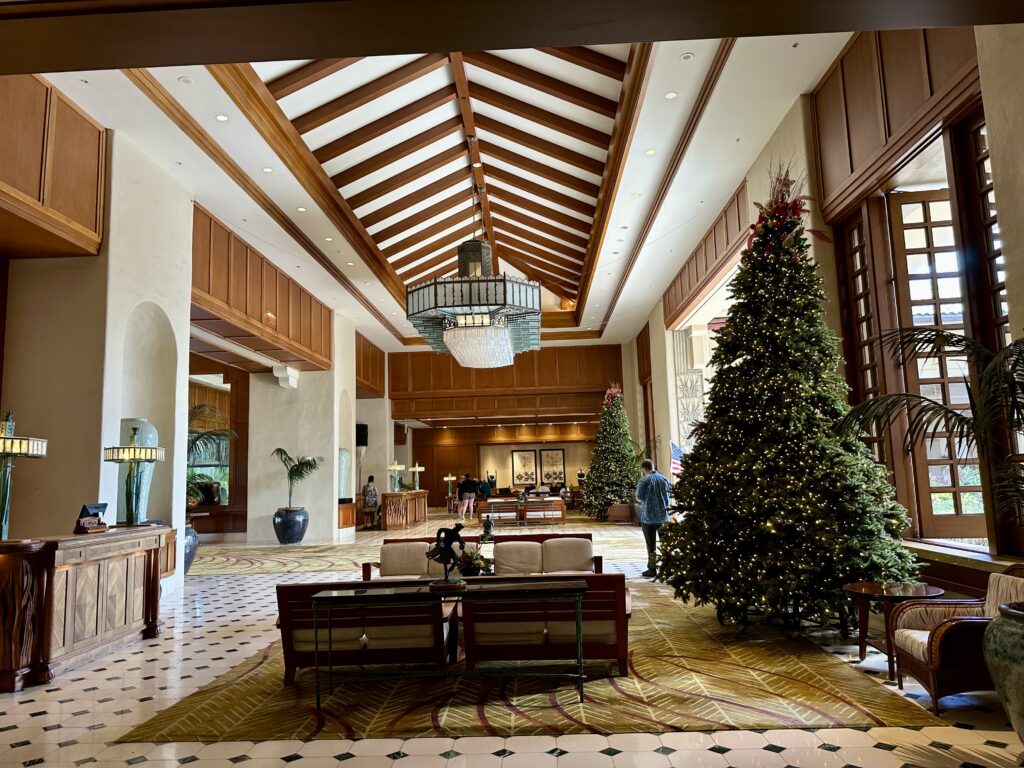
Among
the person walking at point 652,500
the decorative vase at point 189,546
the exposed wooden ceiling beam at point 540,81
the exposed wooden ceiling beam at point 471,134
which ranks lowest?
the decorative vase at point 189,546

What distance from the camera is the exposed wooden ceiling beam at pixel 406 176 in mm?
10672

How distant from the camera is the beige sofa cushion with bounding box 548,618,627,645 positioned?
4.52 m

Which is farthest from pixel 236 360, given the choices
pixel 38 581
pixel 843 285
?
pixel 843 285

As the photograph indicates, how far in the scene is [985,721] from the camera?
364 cm

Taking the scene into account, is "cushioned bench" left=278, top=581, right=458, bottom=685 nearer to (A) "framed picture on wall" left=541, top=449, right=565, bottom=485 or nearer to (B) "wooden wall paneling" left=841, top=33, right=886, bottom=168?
(B) "wooden wall paneling" left=841, top=33, right=886, bottom=168

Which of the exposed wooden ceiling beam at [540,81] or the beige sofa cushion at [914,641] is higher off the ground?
the exposed wooden ceiling beam at [540,81]

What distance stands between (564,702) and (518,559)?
1.88 m

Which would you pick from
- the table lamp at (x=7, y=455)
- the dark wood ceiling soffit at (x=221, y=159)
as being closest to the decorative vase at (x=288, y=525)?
the dark wood ceiling soffit at (x=221, y=159)

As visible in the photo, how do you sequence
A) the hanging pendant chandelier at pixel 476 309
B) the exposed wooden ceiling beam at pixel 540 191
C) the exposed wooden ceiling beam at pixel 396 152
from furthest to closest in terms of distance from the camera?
the exposed wooden ceiling beam at pixel 540 191, the exposed wooden ceiling beam at pixel 396 152, the hanging pendant chandelier at pixel 476 309

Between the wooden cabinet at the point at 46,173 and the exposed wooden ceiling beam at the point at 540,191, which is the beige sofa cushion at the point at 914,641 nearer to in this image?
the wooden cabinet at the point at 46,173

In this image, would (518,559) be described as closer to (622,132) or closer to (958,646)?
(958,646)

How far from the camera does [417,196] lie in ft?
38.2

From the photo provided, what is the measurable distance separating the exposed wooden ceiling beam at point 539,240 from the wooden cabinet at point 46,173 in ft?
25.8

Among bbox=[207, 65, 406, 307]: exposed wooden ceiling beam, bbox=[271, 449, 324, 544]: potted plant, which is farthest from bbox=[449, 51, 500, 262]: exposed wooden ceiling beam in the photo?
bbox=[271, 449, 324, 544]: potted plant
